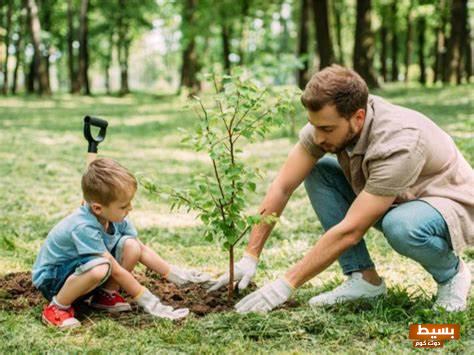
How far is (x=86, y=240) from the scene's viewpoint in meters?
3.47

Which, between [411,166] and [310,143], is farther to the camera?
[310,143]

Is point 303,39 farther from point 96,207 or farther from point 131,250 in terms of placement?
point 96,207

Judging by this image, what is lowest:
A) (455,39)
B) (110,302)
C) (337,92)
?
(110,302)

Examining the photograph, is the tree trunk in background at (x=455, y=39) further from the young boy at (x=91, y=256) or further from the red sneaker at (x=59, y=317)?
the red sneaker at (x=59, y=317)

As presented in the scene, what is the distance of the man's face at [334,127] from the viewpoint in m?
3.28

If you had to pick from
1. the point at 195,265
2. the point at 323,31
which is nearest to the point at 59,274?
the point at 195,265

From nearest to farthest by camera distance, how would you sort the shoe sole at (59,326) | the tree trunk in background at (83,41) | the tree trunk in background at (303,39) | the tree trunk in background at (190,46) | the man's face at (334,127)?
the man's face at (334,127), the shoe sole at (59,326), the tree trunk in background at (303,39), the tree trunk in background at (190,46), the tree trunk in background at (83,41)

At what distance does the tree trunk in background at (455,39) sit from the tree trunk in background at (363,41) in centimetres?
290

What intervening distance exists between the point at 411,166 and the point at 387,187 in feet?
0.52

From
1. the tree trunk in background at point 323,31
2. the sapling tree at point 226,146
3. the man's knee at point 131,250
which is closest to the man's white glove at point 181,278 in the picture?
the man's knee at point 131,250

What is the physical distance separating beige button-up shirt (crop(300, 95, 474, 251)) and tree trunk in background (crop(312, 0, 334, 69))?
1443 cm

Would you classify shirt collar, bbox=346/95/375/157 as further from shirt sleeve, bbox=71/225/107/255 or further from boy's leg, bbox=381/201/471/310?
shirt sleeve, bbox=71/225/107/255

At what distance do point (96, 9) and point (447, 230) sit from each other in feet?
120

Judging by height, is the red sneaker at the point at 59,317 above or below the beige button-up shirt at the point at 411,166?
below
